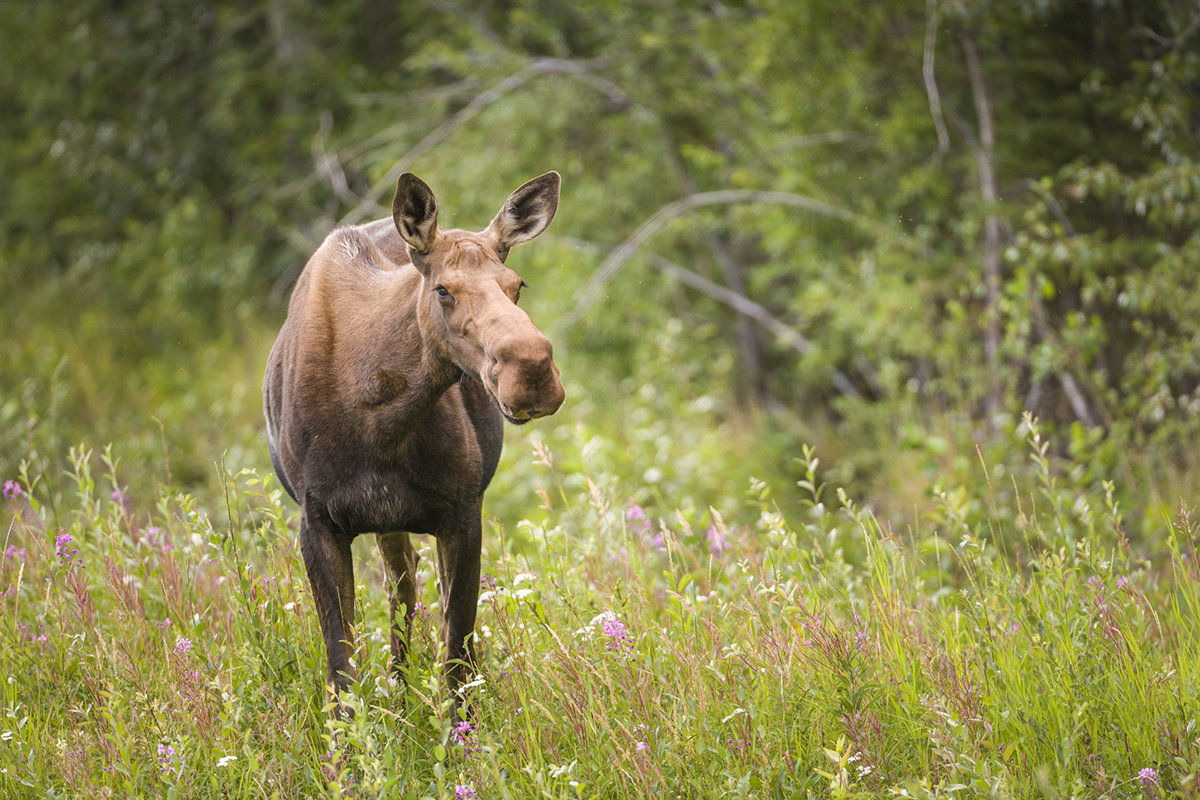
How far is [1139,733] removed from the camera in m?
2.83

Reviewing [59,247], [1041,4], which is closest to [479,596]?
[1041,4]

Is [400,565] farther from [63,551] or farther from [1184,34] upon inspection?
[1184,34]

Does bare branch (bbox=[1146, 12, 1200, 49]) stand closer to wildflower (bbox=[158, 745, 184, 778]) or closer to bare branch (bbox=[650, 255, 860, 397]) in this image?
bare branch (bbox=[650, 255, 860, 397])

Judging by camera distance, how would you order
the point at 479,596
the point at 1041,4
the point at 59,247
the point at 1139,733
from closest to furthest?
the point at 1139,733 → the point at 479,596 → the point at 1041,4 → the point at 59,247

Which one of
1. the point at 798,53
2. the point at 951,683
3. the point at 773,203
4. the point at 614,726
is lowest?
the point at 773,203

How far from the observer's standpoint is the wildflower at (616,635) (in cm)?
302

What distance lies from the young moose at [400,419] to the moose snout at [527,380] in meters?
0.41

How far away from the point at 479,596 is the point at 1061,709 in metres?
1.81

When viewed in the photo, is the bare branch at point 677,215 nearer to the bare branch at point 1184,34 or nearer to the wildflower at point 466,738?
the bare branch at point 1184,34

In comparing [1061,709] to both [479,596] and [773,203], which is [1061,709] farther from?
[773,203]

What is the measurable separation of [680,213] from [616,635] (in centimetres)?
709

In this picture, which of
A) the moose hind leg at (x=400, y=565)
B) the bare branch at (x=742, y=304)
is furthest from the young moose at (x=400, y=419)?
the bare branch at (x=742, y=304)

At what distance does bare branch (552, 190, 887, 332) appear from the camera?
7.87 meters

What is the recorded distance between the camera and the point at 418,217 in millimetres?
3141
